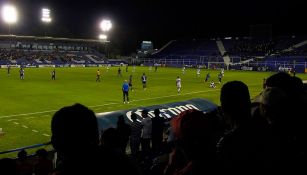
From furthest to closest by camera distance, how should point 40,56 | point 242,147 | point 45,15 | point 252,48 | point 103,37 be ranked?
1. point 103,37
2. point 40,56
3. point 252,48
4. point 45,15
5. point 242,147

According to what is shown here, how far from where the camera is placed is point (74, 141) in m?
2.40

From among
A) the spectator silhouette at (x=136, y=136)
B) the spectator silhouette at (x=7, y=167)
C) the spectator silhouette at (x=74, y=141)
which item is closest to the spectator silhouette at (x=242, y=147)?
the spectator silhouette at (x=74, y=141)

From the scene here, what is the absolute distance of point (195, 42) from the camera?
109 m

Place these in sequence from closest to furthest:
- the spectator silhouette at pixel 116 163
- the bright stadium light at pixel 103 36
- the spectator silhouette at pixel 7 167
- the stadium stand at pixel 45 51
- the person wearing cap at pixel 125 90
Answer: the spectator silhouette at pixel 116 163
the spectator silhouette at pixel 7 167
the person wearing cap at pixel 125 90
the stadium stand at pixel 45 51
the bright stadium light at pixel 103 36

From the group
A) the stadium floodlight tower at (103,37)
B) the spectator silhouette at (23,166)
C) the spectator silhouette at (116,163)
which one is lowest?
the spectator silhouette at (23,166)

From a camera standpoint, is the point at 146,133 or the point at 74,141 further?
the point at 146,133

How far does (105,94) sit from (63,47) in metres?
79.6

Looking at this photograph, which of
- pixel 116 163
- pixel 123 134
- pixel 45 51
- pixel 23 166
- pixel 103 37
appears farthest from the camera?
pixel 103 37

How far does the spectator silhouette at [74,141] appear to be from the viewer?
238 cm

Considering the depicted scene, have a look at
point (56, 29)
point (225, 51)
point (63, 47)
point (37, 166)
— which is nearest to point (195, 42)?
point (225, 51)

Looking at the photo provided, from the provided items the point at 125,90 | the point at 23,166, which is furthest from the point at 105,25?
the point at 23,166

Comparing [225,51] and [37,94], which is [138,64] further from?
[37,94]

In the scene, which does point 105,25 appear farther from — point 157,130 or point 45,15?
point 157,130

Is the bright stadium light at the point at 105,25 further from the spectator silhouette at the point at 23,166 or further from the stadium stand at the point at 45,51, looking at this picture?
the spectator silhouette at the point at 23,166
